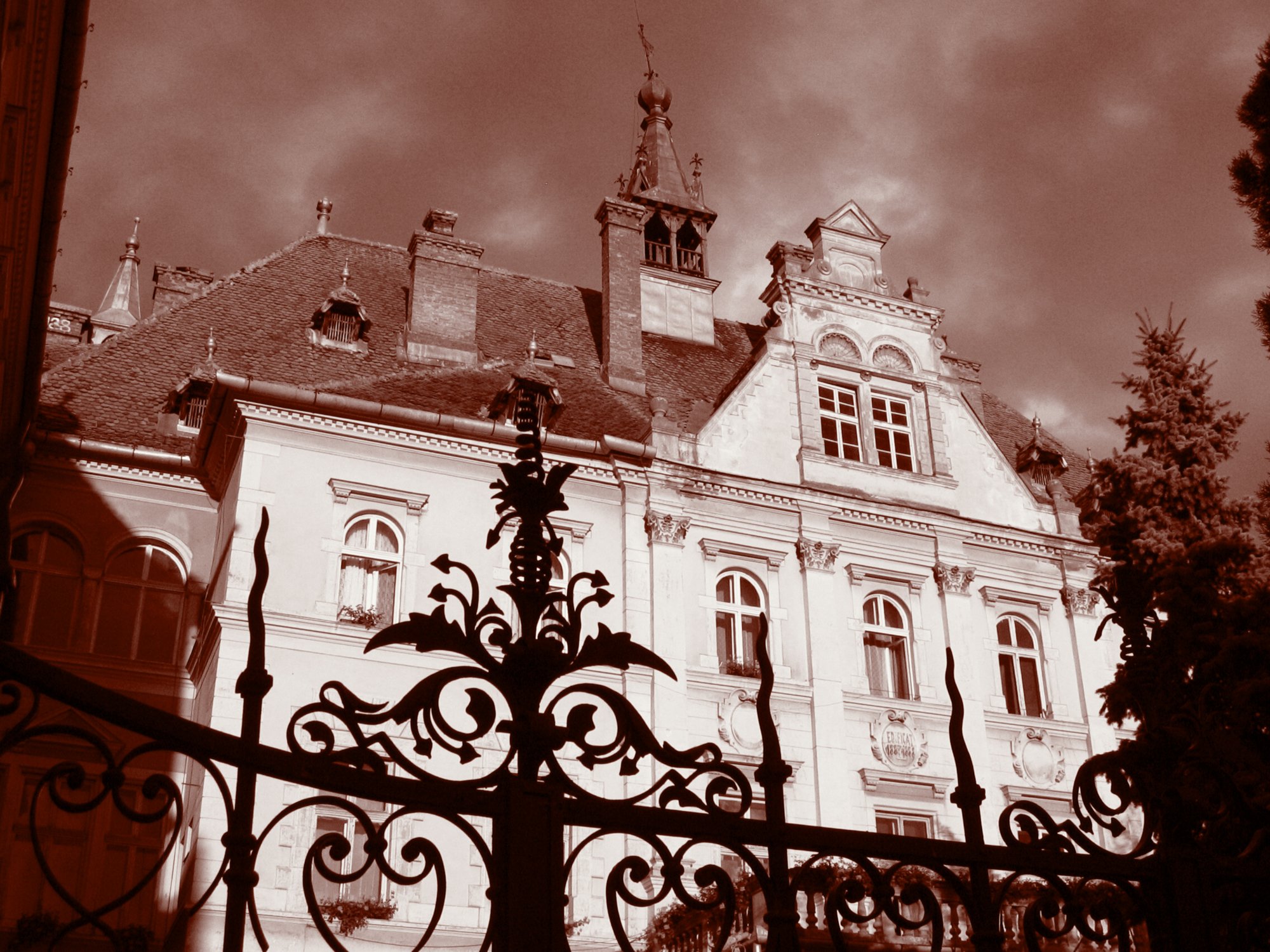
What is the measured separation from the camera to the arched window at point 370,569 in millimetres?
20016

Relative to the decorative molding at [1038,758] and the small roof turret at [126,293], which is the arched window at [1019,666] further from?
the small roof turret at [126,293]

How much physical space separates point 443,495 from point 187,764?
5241 millimetres

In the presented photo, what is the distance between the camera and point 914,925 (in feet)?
12.8

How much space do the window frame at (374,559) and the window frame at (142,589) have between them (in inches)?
115

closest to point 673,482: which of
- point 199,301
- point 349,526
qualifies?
point 349,526

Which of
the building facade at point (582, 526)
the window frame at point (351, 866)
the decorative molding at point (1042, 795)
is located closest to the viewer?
the window frame at point (351, 866)

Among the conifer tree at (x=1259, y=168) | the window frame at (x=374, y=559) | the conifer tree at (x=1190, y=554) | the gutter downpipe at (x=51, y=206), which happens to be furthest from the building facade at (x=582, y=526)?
the conifer tree at (x=1259, y=168)

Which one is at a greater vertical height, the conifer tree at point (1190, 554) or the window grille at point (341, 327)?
the window grille at point (341, 327)

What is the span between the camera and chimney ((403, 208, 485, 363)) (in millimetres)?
24453

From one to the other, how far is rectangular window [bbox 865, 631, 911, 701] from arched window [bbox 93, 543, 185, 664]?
10.7 m

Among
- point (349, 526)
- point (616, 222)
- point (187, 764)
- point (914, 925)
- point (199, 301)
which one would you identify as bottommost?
point (914, 925)

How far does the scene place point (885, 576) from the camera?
2341 centimetres

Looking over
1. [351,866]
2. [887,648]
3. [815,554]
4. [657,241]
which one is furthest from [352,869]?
[657,241]

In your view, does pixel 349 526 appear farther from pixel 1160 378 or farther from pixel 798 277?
pixel 1160 378
